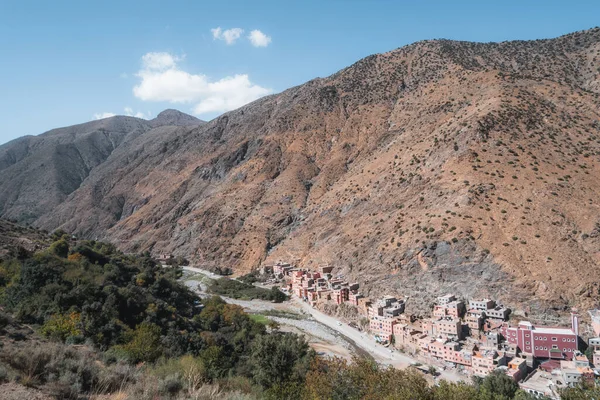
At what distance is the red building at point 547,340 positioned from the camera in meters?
30.1

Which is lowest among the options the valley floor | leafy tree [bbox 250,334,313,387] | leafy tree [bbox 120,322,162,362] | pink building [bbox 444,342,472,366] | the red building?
the valley floor

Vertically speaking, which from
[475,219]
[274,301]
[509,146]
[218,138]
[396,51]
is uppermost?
[396,51]

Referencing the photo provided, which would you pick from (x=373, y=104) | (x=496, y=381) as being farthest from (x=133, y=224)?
(x=496, y=381)

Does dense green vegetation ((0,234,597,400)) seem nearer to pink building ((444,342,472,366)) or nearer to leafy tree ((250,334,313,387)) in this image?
leafy tree ((250,334,313,387))

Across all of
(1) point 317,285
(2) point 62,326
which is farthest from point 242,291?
(2) point 62,326

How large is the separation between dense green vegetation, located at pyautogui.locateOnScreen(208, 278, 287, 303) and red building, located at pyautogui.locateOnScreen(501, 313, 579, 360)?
3077cm

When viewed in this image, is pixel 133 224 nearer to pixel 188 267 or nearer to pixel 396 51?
pixel 188 267

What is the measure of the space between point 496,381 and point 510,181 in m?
26.1

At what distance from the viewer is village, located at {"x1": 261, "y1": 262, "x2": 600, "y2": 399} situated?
28625mm

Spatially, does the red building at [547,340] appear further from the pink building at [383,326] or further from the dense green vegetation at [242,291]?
the dense green vegetation at [242,291]

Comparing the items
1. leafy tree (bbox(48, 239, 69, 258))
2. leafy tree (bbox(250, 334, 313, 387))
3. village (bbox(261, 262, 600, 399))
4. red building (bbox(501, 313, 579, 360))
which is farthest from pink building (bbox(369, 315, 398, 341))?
leafy tree (bbox(48, 239, 69, 258))

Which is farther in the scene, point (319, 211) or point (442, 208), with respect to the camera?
point (319, 211)

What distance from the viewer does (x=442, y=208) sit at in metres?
46.0

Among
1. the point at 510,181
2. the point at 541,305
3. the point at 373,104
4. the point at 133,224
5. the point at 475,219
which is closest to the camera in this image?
the point at 541,305
